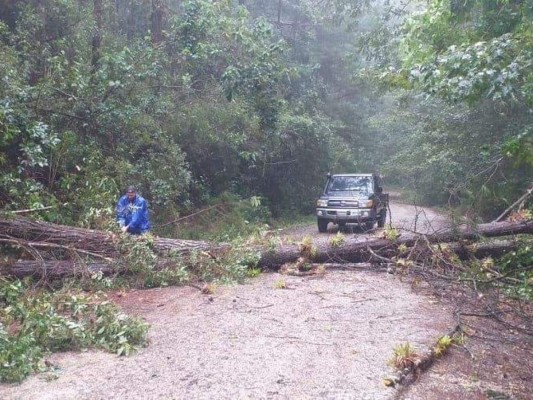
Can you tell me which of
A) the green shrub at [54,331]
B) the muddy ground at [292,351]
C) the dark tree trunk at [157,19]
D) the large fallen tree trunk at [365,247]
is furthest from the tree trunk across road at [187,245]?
the dark tree trunk at [157,19]

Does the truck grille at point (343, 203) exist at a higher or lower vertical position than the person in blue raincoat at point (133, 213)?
lower

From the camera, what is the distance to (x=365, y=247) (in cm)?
997

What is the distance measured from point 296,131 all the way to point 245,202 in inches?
175

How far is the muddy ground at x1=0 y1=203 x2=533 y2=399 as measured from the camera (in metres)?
4.50

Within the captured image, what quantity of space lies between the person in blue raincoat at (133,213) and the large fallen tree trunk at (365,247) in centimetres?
235

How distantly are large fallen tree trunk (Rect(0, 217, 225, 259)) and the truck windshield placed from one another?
8.76 meters

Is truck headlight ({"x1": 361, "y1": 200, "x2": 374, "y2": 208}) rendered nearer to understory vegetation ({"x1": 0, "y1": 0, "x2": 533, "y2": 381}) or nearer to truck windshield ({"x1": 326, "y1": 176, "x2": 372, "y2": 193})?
truck windshield ({"x1": 326, "y1": 176, "x2": 372, "y2": 193})

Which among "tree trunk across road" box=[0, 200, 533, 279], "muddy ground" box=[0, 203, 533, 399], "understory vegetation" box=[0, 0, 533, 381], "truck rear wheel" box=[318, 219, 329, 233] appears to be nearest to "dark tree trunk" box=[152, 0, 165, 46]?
"understory vegetation" box=[0, 0, 533, 381]

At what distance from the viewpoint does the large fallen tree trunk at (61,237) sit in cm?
801

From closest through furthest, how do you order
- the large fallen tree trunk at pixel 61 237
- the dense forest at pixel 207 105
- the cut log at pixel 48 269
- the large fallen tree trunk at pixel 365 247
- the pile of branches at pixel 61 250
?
the cut log at pixel 48 269
the pile of branches at pixel 61 250
the large fallen tree trunk at pixel 61 237
the dense forest at pixel 207 105
the large fallen tree trunk at pixel 365 247

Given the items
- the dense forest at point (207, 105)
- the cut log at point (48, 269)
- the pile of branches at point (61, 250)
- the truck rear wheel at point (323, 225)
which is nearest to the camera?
the cut log at point (48, 269)

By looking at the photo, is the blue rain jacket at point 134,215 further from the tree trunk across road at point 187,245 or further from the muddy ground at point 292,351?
the muddy ground at point 292,351

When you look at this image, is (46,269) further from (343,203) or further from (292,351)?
(343,203)

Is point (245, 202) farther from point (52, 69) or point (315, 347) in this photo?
point (315, 347)
